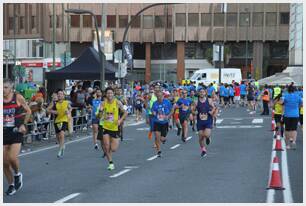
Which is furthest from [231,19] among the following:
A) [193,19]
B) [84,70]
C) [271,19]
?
[84,70]

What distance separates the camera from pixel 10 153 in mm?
11055

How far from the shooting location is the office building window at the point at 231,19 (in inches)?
3367

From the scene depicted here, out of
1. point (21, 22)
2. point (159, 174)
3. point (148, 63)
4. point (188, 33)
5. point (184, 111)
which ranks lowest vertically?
point (159, 174)

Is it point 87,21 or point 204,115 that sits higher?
point 87,21

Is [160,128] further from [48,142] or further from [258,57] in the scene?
[258,57]

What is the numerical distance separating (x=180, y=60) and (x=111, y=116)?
72.5 metres

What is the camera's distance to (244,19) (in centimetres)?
8506

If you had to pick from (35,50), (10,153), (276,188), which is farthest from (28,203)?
(35,50)

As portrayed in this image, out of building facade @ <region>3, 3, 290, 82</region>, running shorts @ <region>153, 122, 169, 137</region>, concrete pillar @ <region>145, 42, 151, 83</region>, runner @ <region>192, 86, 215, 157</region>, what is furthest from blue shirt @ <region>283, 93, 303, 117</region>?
concrete pillar @ <region>145, 42, 151, 83</region>

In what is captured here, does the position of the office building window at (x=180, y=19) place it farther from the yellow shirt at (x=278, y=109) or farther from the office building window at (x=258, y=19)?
the yellow shirt at (x=278, y=109)

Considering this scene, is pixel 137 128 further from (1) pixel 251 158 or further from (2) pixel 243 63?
(2) pixel 243 63

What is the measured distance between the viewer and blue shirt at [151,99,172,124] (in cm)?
1823

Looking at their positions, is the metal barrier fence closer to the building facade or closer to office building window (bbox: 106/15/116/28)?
the building facade

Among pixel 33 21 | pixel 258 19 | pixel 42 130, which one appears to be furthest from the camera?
pixel 258 19
